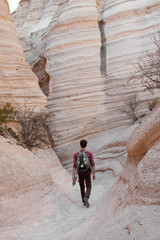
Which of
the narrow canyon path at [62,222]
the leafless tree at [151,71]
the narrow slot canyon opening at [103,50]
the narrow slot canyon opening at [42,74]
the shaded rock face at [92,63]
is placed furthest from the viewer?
the narrow slot canyon opening at [42,74]

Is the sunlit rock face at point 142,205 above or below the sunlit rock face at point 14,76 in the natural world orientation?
above

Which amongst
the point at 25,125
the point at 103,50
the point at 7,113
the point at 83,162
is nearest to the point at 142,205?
the point at 83,162

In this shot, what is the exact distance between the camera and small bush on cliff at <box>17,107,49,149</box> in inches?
425

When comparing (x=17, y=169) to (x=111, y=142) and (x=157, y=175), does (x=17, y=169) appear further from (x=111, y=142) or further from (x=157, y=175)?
(x=111, y=142)

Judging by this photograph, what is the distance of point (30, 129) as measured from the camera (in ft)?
37.3

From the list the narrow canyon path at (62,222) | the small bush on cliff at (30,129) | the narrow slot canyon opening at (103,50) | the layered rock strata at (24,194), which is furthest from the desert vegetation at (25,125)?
the narrow slot canyon opening at (103,50)

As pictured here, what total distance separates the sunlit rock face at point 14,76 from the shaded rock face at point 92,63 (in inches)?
79.8

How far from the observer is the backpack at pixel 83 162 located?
5219mm

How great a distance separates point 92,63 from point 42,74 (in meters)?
3.39

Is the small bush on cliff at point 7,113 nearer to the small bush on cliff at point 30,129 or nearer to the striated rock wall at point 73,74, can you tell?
the small bush on cliff at point 30,129

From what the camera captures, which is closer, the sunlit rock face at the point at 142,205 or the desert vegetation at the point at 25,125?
the sunlit rock face at the point at 142,205

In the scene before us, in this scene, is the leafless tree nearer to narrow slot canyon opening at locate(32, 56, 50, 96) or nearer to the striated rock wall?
the striated rock wall

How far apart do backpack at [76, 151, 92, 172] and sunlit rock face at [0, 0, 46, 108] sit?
721 cm

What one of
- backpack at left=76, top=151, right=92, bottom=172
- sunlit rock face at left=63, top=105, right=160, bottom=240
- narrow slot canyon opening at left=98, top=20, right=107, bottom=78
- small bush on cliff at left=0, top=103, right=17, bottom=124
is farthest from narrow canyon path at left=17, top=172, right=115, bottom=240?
narrow slot canyon opening at left=98, top=20, right=107, bottom=78
